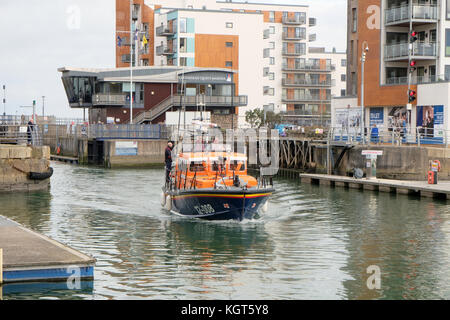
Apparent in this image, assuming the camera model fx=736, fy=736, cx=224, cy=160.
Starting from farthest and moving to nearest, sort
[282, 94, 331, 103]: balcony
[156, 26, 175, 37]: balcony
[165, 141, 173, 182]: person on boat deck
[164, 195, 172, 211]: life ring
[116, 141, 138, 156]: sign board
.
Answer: [282, 94, 331, 103]: balcony, [156, 26, 175, 37]: balcony, [116, 141, 138, 156]: sign board, [164, 195, 172, 211]: life ring, [165, 141, 173, 182]: person on boat deck

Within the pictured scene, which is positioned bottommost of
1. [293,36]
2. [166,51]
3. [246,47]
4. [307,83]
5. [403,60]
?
[403,60]

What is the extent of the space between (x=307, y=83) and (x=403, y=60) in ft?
193

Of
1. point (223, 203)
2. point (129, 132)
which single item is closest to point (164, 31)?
point (129, 132)

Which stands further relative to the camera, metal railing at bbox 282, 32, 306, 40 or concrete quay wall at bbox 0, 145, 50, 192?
metal railing at bbox 282, 32, 306, 40

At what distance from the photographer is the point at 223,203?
90.6 feet

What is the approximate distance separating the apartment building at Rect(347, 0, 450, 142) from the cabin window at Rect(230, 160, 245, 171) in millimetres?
25632

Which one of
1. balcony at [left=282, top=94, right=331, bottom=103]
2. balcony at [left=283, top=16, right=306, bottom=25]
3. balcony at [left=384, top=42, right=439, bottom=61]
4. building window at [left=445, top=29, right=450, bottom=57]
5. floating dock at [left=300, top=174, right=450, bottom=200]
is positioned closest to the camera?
floating dock at [left=300, top=174, right=450, bottom=200]

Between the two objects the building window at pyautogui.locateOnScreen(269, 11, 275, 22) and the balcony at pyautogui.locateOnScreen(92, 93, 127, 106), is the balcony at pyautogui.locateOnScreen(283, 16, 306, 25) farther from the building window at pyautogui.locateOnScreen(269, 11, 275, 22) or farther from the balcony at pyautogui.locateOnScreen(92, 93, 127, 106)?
the balcony at pyautogui.locateOnScreen(92, 93, 127, 106)

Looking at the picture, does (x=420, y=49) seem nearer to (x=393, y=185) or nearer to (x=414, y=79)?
(x=414, y=79)

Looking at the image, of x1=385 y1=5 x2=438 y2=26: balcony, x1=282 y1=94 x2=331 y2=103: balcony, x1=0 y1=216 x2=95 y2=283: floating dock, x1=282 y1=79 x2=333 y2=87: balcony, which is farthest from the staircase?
x1=0 y1=216 x2=95 y2=283: floating dock

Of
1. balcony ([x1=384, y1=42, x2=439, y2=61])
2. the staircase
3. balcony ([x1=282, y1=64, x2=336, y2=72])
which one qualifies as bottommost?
the staircase

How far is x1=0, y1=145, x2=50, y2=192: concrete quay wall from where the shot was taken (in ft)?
132
